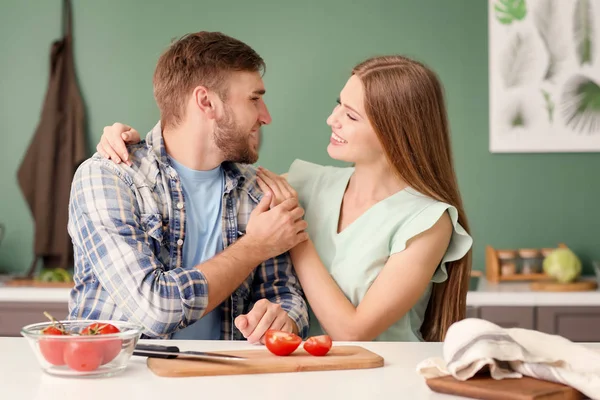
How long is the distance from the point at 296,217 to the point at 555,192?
214 cm

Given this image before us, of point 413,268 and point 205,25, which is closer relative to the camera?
point 413,268

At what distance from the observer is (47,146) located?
405cm

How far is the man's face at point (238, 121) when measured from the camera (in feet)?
7.66

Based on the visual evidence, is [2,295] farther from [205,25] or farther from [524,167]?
[524,167]

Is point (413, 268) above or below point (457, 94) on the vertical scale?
below

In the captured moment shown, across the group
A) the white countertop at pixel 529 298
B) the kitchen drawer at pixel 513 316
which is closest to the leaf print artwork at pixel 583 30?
the white countertop at pixel 529 298

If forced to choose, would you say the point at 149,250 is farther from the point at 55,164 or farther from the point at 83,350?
the point at 55,164

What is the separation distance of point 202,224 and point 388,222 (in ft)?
1.66

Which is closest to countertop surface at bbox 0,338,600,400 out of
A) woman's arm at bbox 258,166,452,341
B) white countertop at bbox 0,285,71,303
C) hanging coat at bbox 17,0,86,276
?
woman's arm at bbox 258,166,452,341

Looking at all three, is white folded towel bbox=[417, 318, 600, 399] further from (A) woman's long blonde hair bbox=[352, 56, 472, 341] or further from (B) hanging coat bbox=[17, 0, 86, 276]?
(B) hanging coat bbox=[17, 0, 86, 276]

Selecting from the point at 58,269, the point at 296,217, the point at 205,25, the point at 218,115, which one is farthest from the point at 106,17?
the point at 296,217

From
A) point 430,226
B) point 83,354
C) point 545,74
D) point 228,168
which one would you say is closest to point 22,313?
point 228,168

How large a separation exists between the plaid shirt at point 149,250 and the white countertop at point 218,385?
0.40 m

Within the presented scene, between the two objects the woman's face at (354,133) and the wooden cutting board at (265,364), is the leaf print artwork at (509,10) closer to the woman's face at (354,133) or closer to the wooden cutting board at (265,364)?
the woman's face at (354,133)
